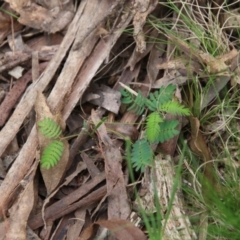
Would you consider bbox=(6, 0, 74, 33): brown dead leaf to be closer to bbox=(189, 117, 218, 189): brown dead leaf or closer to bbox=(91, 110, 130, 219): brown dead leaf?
bbox=(91, 110, 130, 219): brown dead leaf

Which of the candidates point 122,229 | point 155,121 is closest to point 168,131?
point 155,121

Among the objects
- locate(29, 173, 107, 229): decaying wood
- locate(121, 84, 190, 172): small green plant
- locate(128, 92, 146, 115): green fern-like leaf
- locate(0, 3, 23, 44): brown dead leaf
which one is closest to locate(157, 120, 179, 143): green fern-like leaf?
locate(121, 84, 190, 172): small green plant

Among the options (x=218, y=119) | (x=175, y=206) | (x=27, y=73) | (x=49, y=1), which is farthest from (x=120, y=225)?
(x=49, y=1)

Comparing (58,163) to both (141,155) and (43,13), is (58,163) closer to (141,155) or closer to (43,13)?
(141,155)

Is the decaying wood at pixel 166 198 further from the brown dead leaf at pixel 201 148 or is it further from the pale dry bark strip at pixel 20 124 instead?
the pale dry bark strip at pixel 20 124

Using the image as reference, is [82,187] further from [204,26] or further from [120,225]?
[204,26]

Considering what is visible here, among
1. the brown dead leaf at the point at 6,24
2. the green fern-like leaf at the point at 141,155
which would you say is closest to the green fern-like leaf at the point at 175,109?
the green fern-like leaf at the point at 141,155
